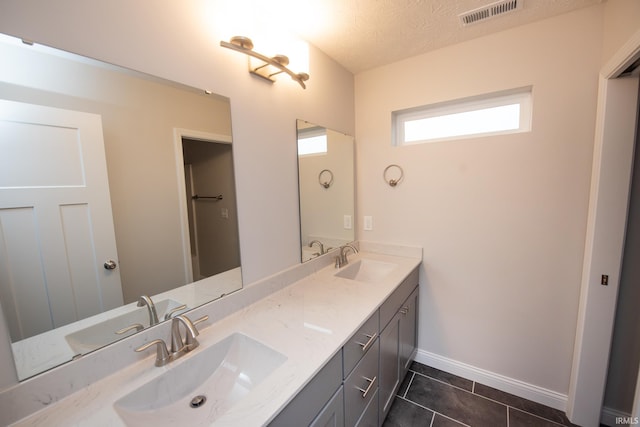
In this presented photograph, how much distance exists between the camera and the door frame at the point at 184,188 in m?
1.10

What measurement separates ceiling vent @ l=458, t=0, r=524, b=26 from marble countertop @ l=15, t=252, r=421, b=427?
1.60 meters

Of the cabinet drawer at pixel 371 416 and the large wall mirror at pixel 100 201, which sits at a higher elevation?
the large wall mirror at pixel 100 201

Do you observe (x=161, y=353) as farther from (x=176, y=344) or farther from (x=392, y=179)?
(x=392, y=179)

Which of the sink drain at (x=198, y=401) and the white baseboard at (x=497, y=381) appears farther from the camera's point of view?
the white baseboard at (x=497, y=381)

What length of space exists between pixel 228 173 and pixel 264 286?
0.66 metres

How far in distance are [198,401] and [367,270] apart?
1.47 metres

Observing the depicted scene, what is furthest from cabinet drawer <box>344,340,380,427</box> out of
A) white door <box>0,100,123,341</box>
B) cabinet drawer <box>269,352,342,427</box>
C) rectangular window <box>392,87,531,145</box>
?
rectangular window <box>392,87,531,145</box>

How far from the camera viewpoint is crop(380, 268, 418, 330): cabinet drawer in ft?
4.76

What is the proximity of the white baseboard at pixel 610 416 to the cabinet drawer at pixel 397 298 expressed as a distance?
127 cm

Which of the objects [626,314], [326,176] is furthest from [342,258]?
[626,314]

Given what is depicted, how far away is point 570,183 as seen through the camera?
1549mm

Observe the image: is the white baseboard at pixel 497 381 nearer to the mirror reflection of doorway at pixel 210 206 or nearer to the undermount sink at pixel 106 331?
the mirror reflection of doorway at pixel 210 206

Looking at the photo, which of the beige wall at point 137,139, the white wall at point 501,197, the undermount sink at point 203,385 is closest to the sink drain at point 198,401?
the undermount sink at point 203,385

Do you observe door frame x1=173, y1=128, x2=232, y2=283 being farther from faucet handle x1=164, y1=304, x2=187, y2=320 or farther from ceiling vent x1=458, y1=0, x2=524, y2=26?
ceiling vent x1=458, y1=0, x2=524, y2=26
